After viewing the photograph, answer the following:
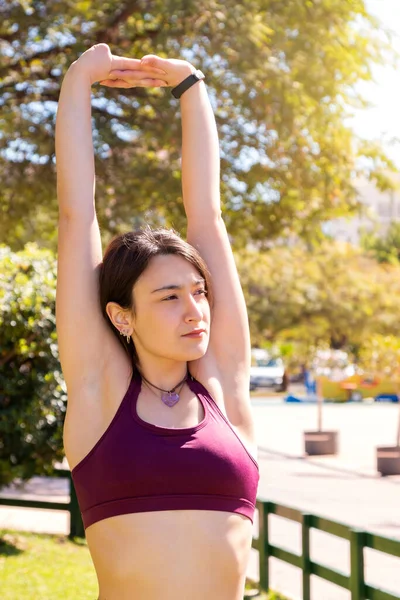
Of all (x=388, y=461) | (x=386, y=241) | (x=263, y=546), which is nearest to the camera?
(x=263, y=546)

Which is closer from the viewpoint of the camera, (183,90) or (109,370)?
(109,370)

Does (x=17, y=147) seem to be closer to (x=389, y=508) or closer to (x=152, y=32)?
(x=152, y=32)

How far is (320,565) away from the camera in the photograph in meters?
7.02

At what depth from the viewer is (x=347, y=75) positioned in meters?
13.4

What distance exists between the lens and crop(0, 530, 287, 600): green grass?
302 inches

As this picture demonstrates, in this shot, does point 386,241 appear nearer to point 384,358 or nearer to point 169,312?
point 384,358

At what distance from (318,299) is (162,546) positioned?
41.9m

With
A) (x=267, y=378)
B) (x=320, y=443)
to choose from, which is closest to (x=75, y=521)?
(x=320, y=443)

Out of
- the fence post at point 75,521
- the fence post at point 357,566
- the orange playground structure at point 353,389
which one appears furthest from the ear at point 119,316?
the orange playground structure at point 353,389

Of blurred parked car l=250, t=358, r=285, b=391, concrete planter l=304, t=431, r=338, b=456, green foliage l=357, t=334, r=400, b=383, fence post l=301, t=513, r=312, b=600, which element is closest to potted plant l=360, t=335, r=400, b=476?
green foliage l=357, t=334, r=400, b=383

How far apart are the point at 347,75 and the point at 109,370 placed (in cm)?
1162

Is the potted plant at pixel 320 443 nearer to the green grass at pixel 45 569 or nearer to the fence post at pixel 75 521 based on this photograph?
the fence post at pixel 75 521

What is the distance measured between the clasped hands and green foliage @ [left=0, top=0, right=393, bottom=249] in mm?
9023

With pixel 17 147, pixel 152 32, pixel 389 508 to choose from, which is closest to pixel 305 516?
pixel 389 508
